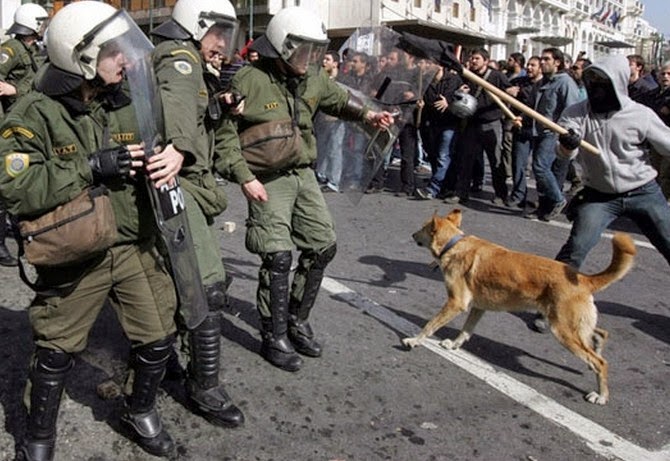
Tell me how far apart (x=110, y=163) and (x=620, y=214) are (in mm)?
3540

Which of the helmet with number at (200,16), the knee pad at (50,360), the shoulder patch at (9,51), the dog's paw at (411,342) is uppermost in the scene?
the helmet with number at (200,16)

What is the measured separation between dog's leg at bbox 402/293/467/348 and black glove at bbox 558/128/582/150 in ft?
4.16

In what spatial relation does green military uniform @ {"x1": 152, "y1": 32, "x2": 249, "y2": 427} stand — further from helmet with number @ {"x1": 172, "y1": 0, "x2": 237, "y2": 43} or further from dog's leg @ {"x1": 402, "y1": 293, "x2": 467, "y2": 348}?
dog's leg @ {"x1": 402, "y1": 293, "x2": 467, "y2": 348}

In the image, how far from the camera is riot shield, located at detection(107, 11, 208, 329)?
96.5 inches

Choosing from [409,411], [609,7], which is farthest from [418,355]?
[609,7]

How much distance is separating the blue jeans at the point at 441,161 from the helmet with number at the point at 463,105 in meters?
0.56

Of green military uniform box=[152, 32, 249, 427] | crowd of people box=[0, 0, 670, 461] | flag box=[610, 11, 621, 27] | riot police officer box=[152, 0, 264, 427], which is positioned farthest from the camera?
flag box=[610, 11, 621, 27]

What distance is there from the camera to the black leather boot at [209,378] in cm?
318

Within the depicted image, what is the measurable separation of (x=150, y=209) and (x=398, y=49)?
2552 mm

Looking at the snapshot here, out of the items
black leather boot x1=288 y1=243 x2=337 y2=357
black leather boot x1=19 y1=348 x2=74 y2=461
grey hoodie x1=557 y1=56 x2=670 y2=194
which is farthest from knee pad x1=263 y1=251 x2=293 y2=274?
grey hoodie x1=557 y1=56 x2=670 y2=194

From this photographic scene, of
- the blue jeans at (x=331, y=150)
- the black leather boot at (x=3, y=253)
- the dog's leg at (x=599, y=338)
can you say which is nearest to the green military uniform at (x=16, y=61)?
the black leather boot at (x=3, y=253)

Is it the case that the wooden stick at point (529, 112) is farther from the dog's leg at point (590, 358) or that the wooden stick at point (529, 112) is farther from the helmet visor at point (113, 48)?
the helmet visor at point (113, 48)

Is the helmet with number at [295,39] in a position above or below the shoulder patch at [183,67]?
above

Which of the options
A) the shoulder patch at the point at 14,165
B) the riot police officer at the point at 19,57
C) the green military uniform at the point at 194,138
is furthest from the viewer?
the riot police officer at the point at 19,57
